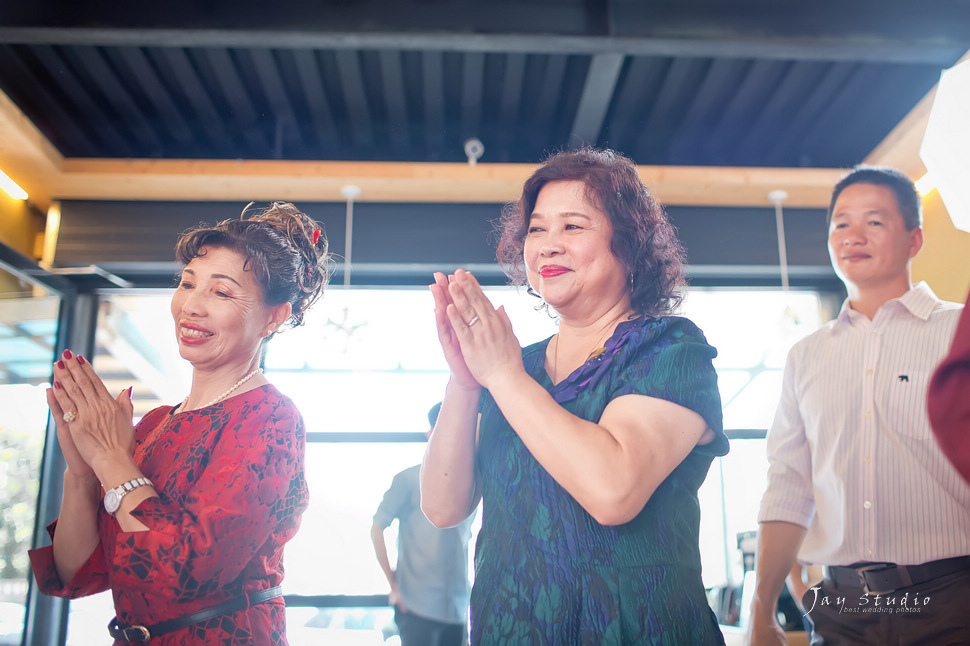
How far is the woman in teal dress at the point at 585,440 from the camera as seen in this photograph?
3.17 feet

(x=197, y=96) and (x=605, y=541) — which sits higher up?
(x=197, y=96)

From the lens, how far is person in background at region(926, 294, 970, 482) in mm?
549

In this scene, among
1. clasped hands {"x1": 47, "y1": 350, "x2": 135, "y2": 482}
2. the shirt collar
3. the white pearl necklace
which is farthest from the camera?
the shirt collar

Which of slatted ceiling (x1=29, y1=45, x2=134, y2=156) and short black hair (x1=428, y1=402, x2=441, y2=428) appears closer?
short black hair (x1=428, y1=402, x2=441, y2=428)

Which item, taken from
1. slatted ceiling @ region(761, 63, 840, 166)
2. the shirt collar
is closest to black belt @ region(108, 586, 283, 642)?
the shirt collar

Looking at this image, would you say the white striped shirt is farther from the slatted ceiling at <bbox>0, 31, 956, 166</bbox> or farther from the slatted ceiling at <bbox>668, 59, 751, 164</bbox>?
the slatted ceiling at <bbox>668, 59, 751, 164</bbox>

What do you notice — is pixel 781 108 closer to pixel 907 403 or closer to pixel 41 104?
pixel 907 403

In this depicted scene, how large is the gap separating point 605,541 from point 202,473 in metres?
0.74

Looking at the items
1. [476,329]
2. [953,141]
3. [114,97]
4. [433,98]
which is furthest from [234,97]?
[953,141]

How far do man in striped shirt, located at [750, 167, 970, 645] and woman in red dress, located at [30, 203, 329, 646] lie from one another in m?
1.24

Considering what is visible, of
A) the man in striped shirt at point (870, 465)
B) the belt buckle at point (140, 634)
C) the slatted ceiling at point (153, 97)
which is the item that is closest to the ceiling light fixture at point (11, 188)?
the slatted ceiling at point (153, 97)

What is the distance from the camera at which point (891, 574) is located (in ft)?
5.32

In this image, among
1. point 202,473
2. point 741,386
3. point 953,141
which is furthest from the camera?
point 741,386

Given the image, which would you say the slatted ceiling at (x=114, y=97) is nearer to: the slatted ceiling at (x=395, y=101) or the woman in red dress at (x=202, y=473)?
the slatted ceiling at (x=395, y=101)
